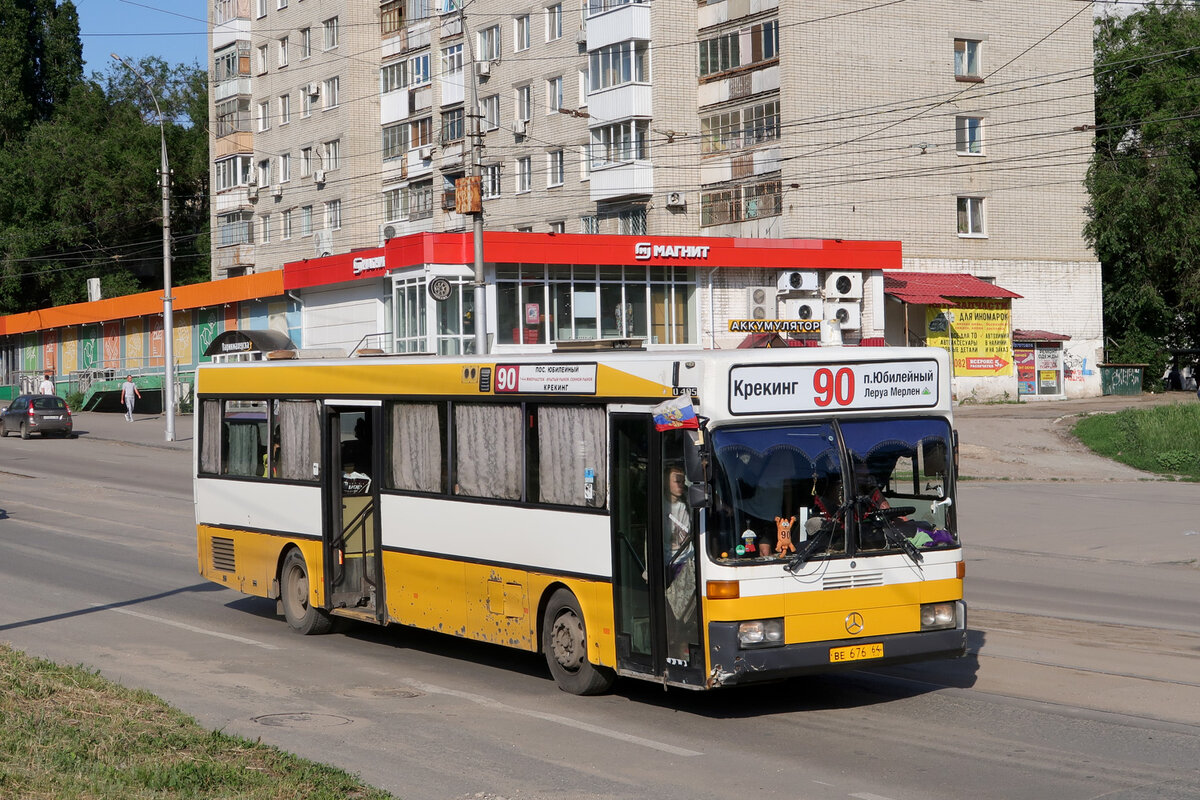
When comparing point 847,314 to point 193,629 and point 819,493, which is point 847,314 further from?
point 819,493

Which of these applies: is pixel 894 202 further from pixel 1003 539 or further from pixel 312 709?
pixel 312 709

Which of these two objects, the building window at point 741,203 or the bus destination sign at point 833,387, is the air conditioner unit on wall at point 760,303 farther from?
the bus destination sign at point 833,387

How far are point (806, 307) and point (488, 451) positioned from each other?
34358mm

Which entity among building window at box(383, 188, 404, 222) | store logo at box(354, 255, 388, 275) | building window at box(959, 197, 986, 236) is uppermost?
building window at box(383, 188, 404, 222)

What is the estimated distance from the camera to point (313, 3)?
64.8 metres

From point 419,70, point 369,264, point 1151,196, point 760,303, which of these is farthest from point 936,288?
point 419,70

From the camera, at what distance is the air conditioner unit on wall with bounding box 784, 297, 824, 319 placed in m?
44.5

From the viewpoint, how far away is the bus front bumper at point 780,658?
8688 millimetres

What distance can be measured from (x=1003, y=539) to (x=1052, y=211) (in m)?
33.2

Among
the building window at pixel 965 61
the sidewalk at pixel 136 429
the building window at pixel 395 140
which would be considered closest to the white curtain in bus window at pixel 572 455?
the sidewalk at pixel 136 429

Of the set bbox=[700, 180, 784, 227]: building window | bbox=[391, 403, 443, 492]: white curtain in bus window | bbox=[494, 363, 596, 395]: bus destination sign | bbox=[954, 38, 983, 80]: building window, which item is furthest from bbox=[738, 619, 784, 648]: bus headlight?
bbox=[954, 38, 983, 80]: building window

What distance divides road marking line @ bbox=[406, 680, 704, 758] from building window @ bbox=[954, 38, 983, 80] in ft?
142

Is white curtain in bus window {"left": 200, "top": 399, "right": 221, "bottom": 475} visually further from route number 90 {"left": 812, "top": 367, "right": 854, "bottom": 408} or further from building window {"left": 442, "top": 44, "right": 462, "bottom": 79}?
building window {"left": 442, "top": 44, "right": 462, "bottom": 79}

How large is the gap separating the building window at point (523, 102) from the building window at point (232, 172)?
1955cm
